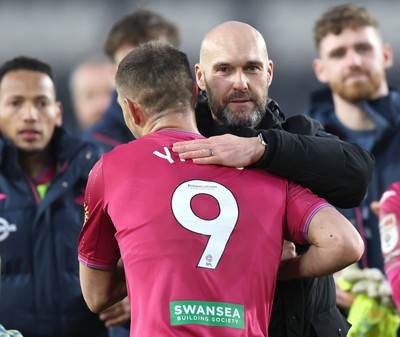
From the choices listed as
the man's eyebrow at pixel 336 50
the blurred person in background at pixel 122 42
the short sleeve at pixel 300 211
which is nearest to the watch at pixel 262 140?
the short sleeve at pixel 300 211

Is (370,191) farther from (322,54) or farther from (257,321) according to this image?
(257,321)

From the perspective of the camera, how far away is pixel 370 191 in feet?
19.7

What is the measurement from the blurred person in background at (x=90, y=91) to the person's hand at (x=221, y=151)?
5389 millimetres

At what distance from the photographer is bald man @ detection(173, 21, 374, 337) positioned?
145 inches

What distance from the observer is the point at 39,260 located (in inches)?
214

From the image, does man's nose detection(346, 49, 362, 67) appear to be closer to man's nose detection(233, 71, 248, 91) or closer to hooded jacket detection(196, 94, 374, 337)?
hooded jacket detection(196, 94, 374, 337)

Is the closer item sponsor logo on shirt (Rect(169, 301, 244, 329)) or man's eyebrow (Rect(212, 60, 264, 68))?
sponsor logo on shirt (Rect(169, 301, 244, 329))

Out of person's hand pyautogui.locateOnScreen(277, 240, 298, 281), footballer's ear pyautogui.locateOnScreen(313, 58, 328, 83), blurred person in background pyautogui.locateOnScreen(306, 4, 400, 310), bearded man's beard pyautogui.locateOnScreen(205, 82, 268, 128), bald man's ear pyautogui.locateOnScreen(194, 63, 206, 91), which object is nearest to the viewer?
person's hand pyautogui.locateOnScreen(277, 240, 298, 281)

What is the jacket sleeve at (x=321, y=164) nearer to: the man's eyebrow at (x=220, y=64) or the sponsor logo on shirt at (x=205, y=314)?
the man's eyebrow at (x=220, y=64)

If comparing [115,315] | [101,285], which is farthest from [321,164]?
[115,315]

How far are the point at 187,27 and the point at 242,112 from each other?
6.16 meters

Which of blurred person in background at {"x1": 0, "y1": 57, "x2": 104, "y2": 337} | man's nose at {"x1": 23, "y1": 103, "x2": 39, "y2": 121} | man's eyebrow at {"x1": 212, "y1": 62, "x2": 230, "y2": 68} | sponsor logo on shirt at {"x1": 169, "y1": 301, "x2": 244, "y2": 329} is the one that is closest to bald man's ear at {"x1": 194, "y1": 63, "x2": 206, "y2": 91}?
man's eyebrow at {"x1": 212, "y1": 62, "x2": 230, "y2": 68}

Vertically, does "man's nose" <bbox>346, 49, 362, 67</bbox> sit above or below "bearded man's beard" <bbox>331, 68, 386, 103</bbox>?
above

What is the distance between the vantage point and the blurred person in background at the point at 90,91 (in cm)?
919
